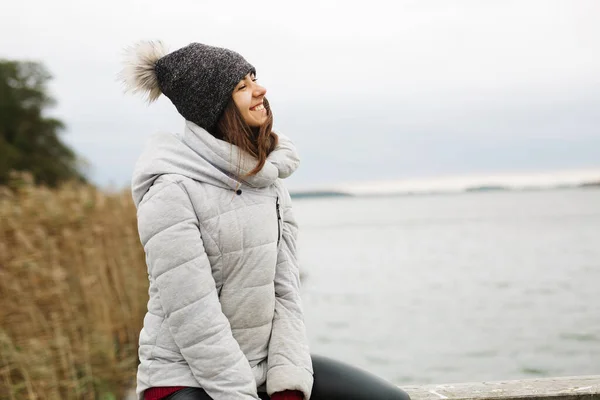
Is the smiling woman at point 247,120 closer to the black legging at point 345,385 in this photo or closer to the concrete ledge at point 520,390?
the black legging at point 345,385

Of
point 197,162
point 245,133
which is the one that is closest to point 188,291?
point 197,162

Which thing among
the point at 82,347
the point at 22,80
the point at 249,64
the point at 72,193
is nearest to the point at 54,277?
the point at 82,347

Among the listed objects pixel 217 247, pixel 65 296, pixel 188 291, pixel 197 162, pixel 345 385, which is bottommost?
pixel 65 296

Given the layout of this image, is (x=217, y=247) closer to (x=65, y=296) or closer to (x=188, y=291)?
(x=188, y=291)

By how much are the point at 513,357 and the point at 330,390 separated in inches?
277

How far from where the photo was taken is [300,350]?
1825mm

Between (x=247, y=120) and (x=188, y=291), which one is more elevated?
(x=247, y=120)

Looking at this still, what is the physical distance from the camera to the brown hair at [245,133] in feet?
5.84

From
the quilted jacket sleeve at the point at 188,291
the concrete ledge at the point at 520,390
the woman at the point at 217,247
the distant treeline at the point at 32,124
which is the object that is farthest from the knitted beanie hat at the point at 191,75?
the distant treeline at the point at 32,124

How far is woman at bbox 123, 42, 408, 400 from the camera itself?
165 cm

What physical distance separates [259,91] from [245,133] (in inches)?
5.1

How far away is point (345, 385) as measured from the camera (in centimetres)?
187

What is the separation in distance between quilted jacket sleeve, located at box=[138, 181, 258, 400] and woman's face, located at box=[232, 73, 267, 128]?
298 mm

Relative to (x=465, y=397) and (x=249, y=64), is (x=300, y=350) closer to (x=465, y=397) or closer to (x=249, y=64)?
(x=465, y=397)
